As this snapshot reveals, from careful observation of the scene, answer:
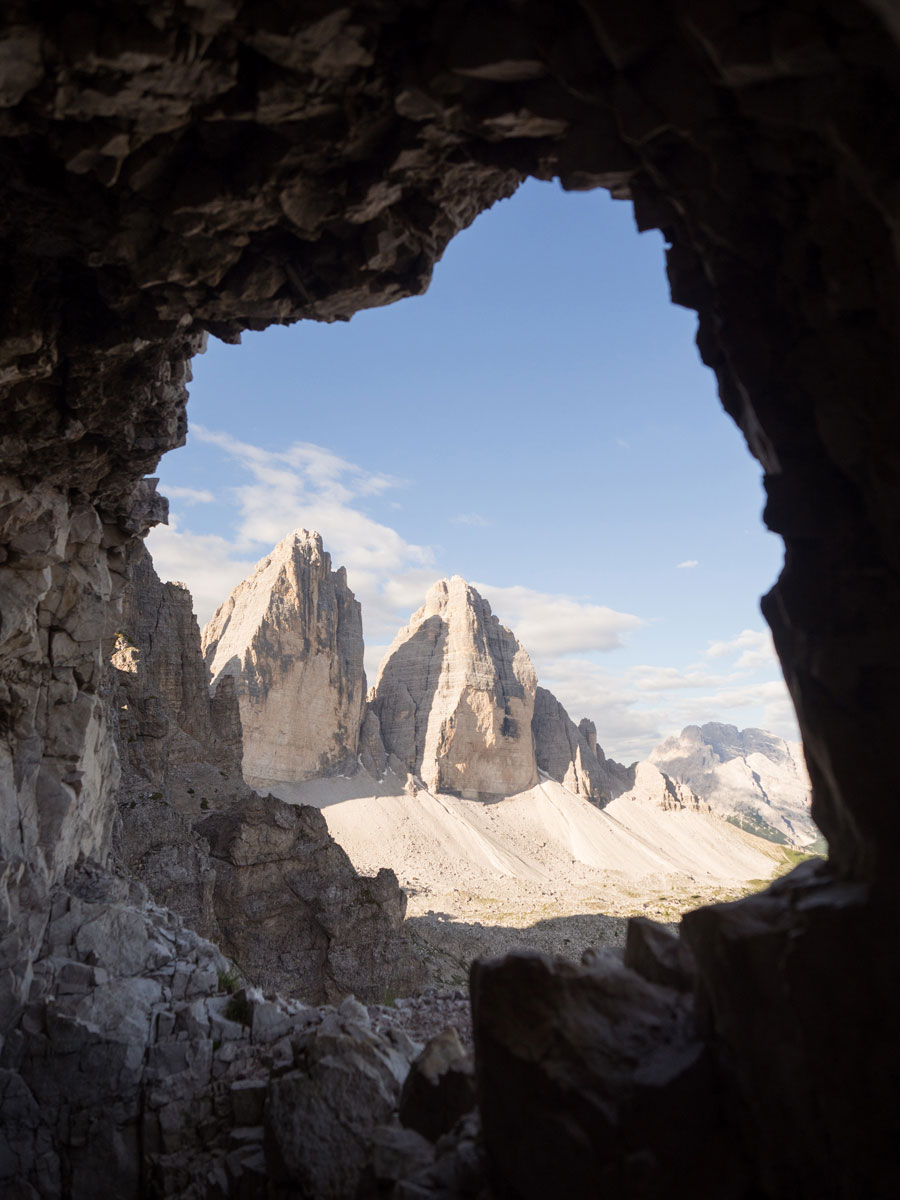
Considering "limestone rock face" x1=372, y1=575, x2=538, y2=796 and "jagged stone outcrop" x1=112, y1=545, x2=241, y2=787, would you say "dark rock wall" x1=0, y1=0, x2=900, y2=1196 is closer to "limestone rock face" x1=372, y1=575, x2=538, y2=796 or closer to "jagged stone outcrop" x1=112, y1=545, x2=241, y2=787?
"jagged stone outcrop" x1=112, y1=545, x2=241, y2=787

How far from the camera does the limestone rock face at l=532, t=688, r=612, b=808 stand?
114 meters

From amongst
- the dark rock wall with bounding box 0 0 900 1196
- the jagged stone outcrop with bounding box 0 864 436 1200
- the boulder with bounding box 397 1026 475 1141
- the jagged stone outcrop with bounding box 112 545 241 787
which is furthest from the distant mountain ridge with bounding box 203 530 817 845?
the dark rock wall with bounding box 0 0 900 1196

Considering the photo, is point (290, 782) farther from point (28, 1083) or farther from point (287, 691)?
point (28, 1083)

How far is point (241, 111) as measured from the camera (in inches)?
227

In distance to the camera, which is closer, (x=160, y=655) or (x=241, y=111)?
(x=241, y=111)

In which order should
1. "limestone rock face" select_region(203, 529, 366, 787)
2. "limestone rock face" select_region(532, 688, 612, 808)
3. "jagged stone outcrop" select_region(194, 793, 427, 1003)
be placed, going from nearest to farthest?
1. "jagged stone outcrop" select_region(194, 793, 427, 1003)
2. "limestone rock face" select_region(203, 529, 366, 787)
3. "limestone rock face" select_region(532, 688, 612, 808)

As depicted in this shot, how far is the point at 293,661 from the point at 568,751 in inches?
2093

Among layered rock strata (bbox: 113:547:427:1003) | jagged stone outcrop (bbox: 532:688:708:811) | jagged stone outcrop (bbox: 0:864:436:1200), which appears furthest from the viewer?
jagged stone outcrop (bbox: 532:688:708:811)

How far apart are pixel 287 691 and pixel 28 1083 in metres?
83.4

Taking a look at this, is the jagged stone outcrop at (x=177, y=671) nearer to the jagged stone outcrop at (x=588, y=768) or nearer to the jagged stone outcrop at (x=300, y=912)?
the jagged stone outcrop at (x=300, y=912)

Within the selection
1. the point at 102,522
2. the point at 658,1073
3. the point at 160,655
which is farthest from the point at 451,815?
the point at 658,1073

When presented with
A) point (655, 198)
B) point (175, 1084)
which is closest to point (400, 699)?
point (175, 1084)

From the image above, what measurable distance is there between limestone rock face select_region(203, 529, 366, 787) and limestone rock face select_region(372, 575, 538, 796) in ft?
37.8

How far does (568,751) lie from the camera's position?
11819cm
